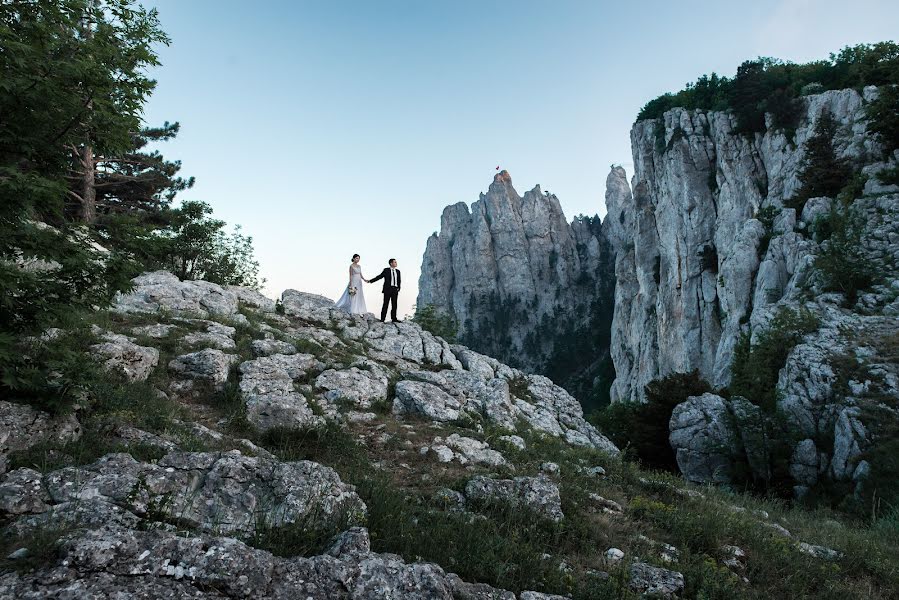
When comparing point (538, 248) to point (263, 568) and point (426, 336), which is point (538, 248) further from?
point (263, 568)

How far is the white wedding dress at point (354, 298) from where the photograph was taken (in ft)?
70.0

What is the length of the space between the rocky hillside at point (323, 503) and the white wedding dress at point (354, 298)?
25.8ft

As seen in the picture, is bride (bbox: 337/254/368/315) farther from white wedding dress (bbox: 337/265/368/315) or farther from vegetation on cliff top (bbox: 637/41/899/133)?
vegetation on cliff top (bbox: 637/41/899/133)

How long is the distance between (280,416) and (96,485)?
465 cm

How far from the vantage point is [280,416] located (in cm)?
946

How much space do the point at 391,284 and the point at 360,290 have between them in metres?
1.81

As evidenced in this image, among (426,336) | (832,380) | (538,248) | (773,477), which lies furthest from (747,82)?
(538,248)

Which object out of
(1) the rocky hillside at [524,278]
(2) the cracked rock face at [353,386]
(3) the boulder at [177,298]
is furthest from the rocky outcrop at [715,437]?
(1) the rocky hillside at [524,278]

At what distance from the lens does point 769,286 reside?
3450cm

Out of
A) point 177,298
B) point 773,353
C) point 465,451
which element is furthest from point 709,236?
point 177,298

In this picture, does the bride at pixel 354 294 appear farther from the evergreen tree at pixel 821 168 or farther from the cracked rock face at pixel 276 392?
the evergreen tree at pixel 821 168

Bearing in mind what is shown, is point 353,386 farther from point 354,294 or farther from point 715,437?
point 715,437

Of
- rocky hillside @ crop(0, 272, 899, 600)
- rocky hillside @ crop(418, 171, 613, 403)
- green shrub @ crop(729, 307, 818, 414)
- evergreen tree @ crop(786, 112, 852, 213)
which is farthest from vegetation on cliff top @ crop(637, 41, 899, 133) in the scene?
rocky hillside @ crop(418, 171, 613, 403)

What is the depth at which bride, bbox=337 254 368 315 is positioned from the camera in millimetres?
21328
